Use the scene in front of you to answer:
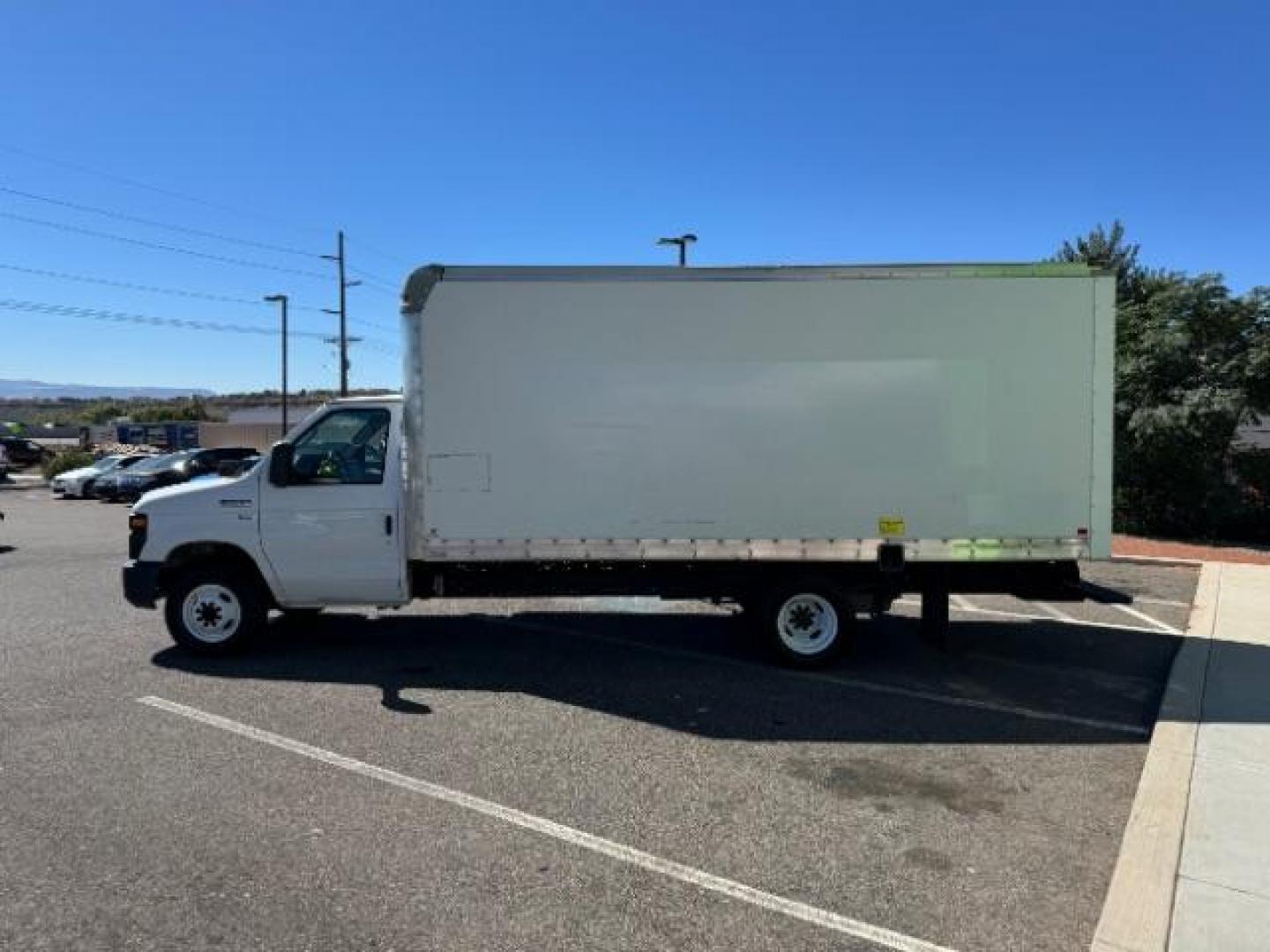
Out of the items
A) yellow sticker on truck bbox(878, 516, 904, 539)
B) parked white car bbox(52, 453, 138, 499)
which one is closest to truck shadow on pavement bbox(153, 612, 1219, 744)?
yellow sticker on truck bbox(878, 516, 904, 539)

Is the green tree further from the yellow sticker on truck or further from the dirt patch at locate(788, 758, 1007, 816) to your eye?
the dirt patch at locate(788, 758, 1007, 816)

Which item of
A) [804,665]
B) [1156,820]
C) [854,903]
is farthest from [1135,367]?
[854,903]

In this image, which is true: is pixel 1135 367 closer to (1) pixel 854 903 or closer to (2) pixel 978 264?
(2) pixel 978 264

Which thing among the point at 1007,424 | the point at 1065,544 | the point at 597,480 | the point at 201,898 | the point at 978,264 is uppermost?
the point at 978,264

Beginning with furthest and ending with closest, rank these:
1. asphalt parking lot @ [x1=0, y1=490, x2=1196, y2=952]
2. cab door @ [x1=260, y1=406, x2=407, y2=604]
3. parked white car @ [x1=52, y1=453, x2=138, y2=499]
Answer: parked white car @ [x1=52, y1=453, x2=138, y2=499] → cab door @ [x1=260, y1=406, x2=407, y2=604] → asphalt parking lot @ [x1=0, y1=490, x2=1196, y2=952]

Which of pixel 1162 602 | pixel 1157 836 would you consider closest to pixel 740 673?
pixel 1157 836

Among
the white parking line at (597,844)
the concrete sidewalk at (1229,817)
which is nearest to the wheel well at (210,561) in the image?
the white parking line at (597,844)

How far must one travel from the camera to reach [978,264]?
22.8ft

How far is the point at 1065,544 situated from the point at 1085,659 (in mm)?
1359

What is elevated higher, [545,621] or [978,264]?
[978,264]

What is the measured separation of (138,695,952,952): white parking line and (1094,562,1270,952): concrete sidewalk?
820mm

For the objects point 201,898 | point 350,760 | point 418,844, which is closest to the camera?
point 201,898

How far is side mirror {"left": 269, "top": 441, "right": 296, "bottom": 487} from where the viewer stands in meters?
7.42

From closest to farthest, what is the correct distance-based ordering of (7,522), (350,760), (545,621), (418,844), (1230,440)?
(418,844), (350,760), (545,621), (1230,440), (7,522)
